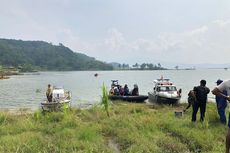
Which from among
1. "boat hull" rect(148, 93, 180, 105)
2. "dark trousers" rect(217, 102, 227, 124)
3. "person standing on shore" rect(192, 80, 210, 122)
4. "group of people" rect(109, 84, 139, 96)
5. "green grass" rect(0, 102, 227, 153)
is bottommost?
"boat hull" rect(148, 93, 180, 105)

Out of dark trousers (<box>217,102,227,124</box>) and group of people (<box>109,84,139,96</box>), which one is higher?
dark trousers (<box>217,102,227,124</box>)

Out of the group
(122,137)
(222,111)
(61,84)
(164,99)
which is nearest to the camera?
(122,137)

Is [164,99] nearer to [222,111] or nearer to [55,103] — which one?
[55,103]

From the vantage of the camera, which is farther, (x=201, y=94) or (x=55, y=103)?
(x=55, y=103)

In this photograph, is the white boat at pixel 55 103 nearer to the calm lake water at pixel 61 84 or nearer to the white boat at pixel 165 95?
the calm lake water at pixel 61 84

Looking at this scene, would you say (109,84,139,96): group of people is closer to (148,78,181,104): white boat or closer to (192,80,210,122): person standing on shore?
(148,78,181,104): white boat

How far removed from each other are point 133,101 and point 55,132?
18.1 meters

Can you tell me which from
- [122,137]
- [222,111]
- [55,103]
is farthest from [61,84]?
[122,137]

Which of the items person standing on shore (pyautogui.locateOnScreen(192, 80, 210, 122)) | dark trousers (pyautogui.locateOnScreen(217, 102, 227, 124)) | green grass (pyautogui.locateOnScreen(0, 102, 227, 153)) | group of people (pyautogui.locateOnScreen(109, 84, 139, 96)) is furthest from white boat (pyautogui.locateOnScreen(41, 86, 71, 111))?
dark trousers (pyautogui.locateOnScreen(217, 102, 227, 124))

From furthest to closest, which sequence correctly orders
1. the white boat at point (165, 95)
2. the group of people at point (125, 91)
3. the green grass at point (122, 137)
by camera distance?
the group of people at point (125, 91), the white boat at point (165, 95), the green grass at point (122, 137)

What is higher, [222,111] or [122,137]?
[222,111]

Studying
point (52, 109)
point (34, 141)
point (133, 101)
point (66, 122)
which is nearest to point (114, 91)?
point (133, 101)

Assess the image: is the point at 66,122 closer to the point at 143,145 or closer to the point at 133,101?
the point at 143,145

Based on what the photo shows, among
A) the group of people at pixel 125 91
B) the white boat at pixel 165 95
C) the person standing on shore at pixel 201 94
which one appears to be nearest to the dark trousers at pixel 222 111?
the person standing on shore at pixel 201 94
